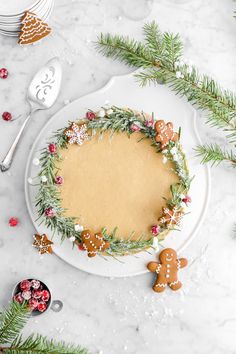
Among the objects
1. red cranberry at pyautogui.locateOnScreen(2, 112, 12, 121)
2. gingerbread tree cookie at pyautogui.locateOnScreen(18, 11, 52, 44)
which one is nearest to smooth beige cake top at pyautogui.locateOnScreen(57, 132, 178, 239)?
red cranberry at pyautogui.locateOnScreen(2, 112, 12, 121)

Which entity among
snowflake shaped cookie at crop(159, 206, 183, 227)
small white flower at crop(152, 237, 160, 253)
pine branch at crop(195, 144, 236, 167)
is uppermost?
pine branch at crop(195, 144, 236, 167)

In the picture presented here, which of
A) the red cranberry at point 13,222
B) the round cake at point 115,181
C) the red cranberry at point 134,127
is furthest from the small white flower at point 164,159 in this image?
the red cranberry at point 13,222

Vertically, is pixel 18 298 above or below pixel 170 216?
below

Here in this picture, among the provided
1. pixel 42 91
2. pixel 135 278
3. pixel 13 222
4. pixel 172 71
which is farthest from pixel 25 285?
pixel 172 71

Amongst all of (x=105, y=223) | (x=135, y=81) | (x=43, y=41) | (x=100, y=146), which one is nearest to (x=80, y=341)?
(x=105, y=223)

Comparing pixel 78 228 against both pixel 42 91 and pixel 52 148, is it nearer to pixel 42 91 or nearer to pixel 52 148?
pixel 52 148

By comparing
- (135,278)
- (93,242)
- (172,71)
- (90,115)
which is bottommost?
(135,278)

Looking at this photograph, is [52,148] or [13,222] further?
[13,222]

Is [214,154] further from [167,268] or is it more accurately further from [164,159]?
[167,268]

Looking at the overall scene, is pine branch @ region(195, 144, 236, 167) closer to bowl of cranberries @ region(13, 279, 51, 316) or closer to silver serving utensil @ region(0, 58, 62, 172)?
silver serving utensil @ region(0, 58, 62, 172)
